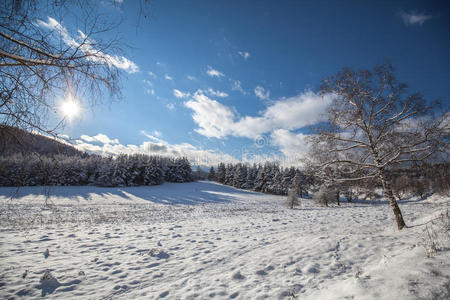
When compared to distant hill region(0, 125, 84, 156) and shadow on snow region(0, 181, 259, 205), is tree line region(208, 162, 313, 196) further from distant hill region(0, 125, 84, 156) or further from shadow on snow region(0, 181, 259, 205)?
distant hill region(0, 125, 84, 156)

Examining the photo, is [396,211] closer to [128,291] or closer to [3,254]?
[128,291]

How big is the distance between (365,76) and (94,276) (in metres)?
11.7

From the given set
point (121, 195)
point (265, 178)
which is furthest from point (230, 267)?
point (265, 178)

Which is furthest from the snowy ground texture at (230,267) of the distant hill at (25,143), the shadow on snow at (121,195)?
the shadow on snow at (121,195)

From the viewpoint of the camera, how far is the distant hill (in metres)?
2.58

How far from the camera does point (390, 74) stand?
6.58 m

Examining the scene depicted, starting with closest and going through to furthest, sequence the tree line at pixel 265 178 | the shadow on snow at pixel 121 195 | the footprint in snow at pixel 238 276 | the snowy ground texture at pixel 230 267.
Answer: the snowy ground texture at pixel 230 267, the footprint in snow at pixel 238 276, the shadow on snow at pixel 121 195, the tree line at pixel 265 178

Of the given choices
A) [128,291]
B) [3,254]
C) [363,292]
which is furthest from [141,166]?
[363,292]

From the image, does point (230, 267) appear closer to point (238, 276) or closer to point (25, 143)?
point (238, 276)

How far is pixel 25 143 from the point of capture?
2.76 m

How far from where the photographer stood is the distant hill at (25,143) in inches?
102

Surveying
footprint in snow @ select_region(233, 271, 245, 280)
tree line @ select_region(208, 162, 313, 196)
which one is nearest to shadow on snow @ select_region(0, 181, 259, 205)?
tree line @ select_region(208, 162, 313, 196)

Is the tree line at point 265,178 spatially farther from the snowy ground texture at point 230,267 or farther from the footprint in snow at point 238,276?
the footprint in snow at point 238,276

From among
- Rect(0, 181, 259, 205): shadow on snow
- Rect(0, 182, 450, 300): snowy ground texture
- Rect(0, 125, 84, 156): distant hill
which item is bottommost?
Rect(0, 181, 259, 205): shadow on snow
